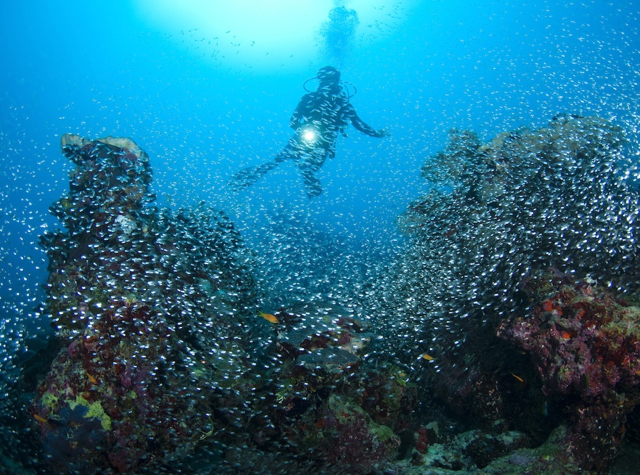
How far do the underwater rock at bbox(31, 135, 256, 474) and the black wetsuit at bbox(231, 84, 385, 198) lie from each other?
194 inches

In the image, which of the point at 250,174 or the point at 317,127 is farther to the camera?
the point at 250,174

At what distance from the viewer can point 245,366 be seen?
5.85 meters

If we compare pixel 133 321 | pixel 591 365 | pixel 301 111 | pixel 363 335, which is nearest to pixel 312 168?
pixel 301 111

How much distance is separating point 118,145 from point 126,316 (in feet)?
17.8

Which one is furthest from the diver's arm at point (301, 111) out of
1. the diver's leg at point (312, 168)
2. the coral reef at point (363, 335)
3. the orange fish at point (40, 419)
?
the orange fish at point (40, 419)

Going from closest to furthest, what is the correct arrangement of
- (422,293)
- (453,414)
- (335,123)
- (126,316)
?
(126,316), (453,414), (422,293), (335,123)

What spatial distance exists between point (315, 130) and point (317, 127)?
13 cm

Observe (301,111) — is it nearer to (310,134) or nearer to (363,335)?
(310,134)

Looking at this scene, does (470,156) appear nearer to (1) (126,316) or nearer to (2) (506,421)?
(2) (506,421)

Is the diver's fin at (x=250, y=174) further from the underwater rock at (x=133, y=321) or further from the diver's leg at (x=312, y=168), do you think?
the underwater rock at (x=133, y=321)

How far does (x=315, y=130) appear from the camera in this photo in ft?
40.3

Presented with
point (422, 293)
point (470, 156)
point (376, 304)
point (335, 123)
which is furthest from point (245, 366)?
point (335, 123)

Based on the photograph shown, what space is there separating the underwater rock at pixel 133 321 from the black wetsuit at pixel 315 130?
4.93 metres

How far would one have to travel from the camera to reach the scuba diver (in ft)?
38.7
